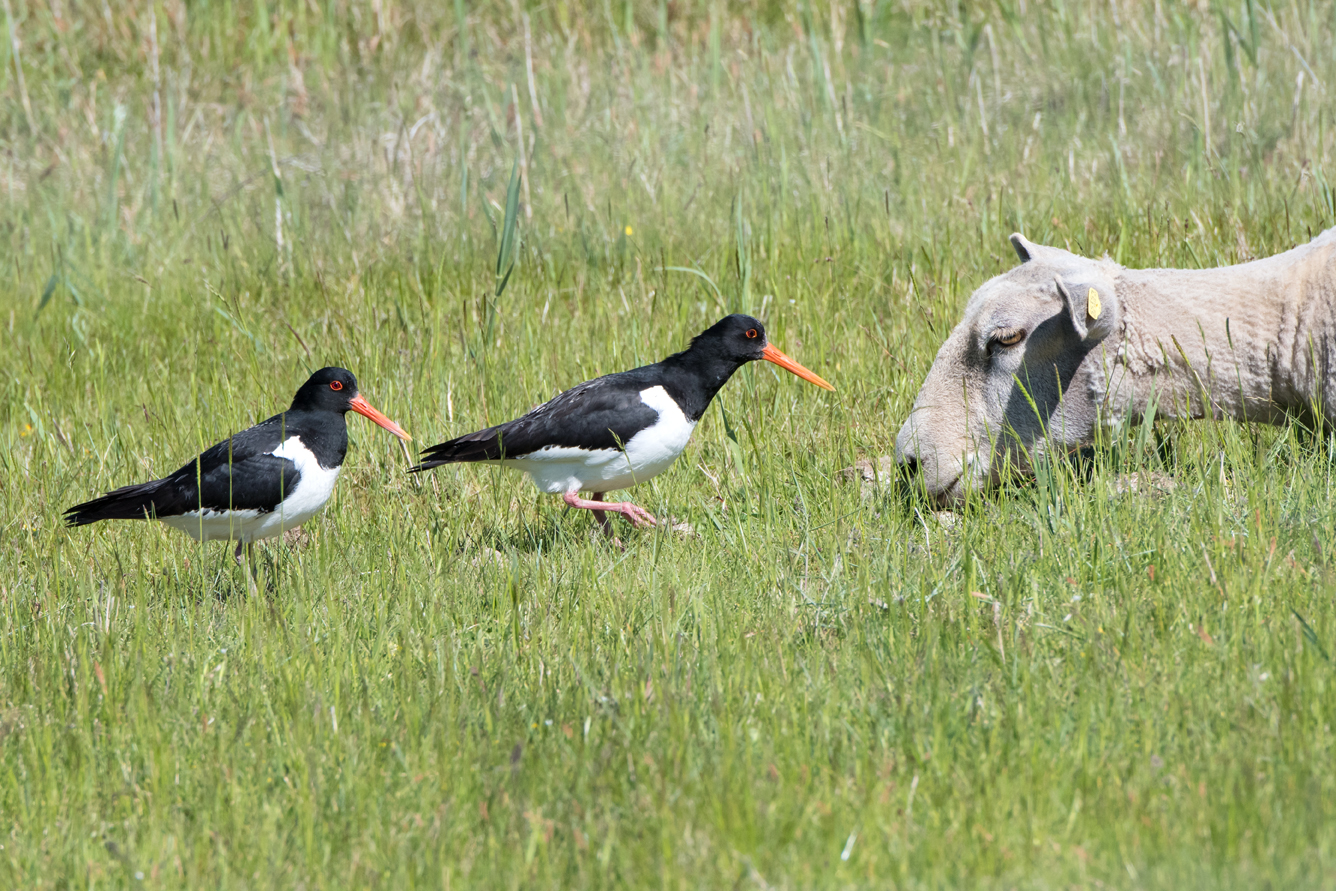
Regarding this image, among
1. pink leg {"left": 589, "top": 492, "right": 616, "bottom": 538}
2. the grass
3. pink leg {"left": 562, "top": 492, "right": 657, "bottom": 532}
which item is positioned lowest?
pink leg {"left": 589, "top": 492, "right": 616, "bottom": 538}

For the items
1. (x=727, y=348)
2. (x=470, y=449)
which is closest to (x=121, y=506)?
(x=470, y=449)

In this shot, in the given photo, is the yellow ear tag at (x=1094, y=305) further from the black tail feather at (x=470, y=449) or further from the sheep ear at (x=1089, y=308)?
the black tail feather at (x=470, y=449)

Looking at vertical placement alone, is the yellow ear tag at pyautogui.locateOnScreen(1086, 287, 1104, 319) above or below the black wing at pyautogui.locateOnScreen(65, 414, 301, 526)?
above

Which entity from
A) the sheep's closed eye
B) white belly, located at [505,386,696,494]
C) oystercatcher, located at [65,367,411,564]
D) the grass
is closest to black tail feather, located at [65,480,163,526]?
oystercatcher, located at [65,367,411,564]

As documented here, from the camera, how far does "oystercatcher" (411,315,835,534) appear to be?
4.91 m

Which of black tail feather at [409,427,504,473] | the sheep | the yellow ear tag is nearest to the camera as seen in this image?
the yellow ear tag

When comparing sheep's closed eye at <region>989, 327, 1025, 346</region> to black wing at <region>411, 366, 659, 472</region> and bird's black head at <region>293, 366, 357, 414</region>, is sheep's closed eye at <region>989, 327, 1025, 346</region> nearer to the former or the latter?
black wing at <region>411, 366, 659, 472</region>

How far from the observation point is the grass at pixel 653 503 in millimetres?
2682

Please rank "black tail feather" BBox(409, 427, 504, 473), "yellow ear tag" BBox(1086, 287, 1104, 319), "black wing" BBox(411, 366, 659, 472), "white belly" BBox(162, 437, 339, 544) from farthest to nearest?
"black tail feather" BBox(409, 427, 504, 473) → "black wing" BBox(411, 366, 659, 472) → "white belly" BBox(162, 437, 339, 544) → "yellow ear tag" BBox(1086, 287, 1104, 319)

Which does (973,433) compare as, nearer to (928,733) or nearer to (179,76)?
(928,733)

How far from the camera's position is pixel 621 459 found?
491 centimetres

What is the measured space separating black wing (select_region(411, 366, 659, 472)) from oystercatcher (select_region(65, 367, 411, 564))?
298 millimetres

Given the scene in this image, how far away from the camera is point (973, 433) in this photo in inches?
189

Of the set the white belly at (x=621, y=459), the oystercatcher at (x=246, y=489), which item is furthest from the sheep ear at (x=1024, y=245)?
the oystercatcher at (x=246, y=489)
